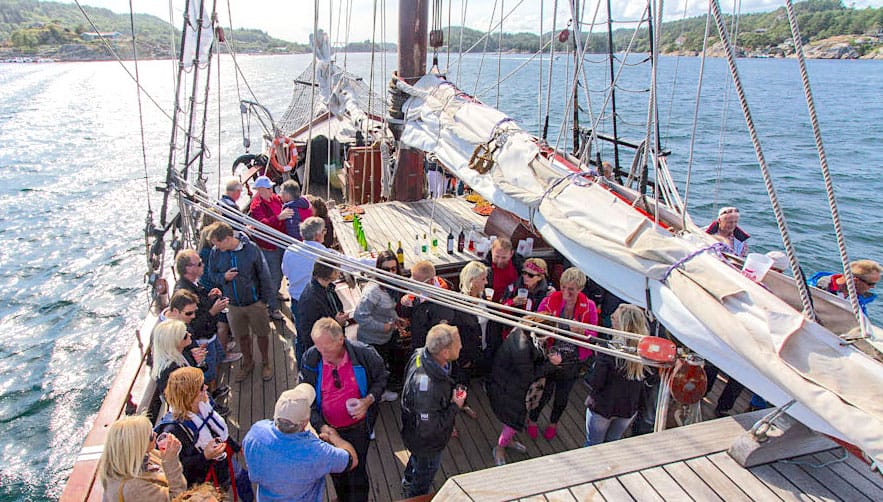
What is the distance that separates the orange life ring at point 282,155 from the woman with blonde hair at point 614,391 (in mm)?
6858

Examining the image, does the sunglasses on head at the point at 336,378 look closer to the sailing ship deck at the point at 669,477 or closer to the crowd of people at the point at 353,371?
the crowd of people at the point at 353,371

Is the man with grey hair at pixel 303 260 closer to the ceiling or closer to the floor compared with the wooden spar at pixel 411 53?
closer to the floor

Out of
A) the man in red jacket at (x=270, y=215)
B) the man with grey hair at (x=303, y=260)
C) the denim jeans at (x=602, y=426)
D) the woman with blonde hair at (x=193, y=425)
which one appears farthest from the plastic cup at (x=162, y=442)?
the man in red jacket at (x=270, y=215)

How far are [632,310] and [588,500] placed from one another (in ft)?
3.69

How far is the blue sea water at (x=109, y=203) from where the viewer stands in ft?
26.0

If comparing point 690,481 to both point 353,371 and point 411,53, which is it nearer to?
point 353,371

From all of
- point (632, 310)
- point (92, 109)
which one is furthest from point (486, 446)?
point (92, 109)

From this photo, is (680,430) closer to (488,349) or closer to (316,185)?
(488,349)

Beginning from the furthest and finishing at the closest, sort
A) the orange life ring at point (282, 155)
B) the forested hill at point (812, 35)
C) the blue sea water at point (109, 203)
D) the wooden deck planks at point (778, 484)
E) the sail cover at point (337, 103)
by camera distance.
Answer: the forested hill at point (812, 35) → the sail cover at point (337, 103) → the orange life ring at point (282, 155) → the blue sea water at point (109, 203) → the wooden deck planks at point (778, 484)

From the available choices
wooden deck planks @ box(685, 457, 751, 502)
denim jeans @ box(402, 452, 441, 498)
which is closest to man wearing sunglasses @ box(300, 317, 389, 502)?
denim jeans @ box(402, 452, 441, 498)

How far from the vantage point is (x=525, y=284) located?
4.10 m

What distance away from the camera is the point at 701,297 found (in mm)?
2262

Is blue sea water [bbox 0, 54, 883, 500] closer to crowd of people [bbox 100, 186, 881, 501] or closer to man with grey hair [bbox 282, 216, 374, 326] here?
crowd of people [bbox 100, 186, 881, 501]

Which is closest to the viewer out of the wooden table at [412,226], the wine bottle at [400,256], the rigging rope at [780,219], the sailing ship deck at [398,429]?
the rigging rope at [780,219]
